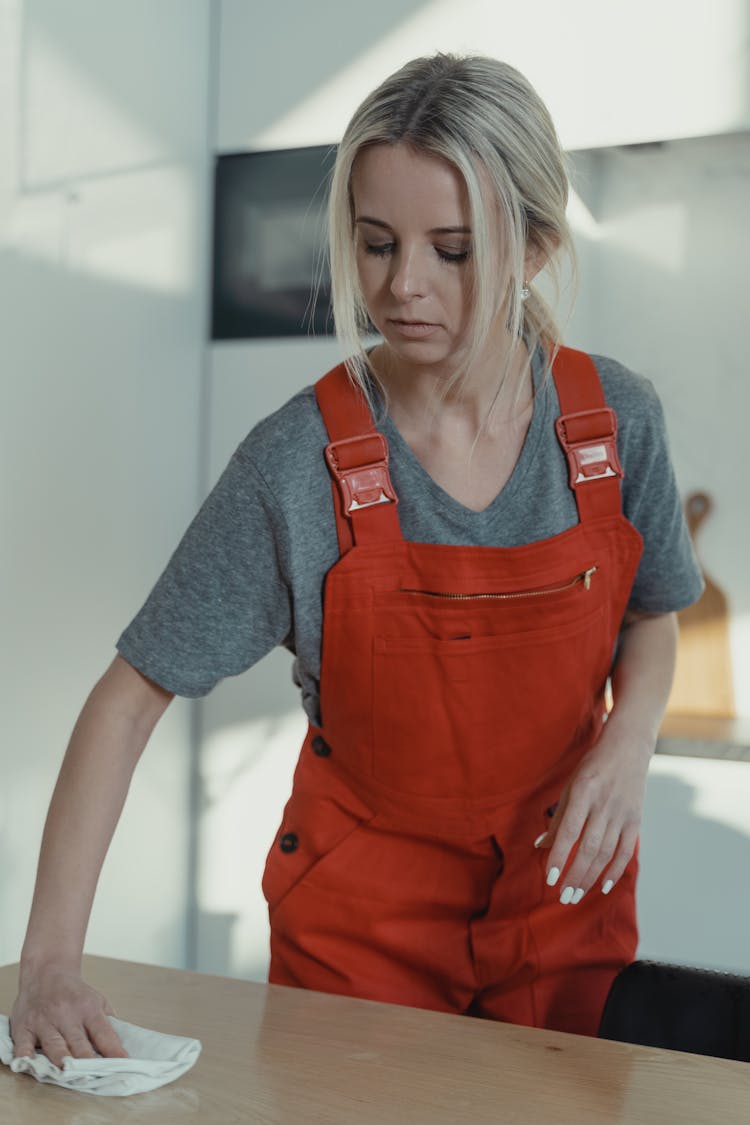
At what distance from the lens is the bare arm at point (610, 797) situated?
102cm

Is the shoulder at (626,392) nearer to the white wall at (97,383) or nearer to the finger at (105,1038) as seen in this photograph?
the finger at (105,1038)

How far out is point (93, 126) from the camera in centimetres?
209

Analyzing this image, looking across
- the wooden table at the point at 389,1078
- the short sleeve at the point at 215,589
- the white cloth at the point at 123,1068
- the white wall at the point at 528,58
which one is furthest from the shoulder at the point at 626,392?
the white wall at the point at 528,58

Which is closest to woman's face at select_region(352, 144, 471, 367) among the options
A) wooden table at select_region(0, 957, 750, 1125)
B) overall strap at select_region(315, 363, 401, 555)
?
overall strap at select_region(315, 363, 401, 555)

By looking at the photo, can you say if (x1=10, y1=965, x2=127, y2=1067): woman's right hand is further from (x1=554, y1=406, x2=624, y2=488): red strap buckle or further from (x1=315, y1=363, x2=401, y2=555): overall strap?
(x1=554, y1=406, x2=624, y2=488): red strap buckle

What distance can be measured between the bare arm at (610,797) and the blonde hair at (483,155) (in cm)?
36

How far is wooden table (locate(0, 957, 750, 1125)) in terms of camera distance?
818 millimetres

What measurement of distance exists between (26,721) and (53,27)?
1104mm

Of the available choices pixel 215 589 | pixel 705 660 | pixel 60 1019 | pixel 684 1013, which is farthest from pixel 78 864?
pixel 705 660

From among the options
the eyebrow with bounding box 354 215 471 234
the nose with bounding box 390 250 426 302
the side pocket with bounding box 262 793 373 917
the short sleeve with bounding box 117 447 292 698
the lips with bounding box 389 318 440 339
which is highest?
the eyebrow with bounding box 354 215 471 234

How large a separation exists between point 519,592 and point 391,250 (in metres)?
0.33

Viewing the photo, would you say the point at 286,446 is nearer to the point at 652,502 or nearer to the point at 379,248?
the point at 379,248

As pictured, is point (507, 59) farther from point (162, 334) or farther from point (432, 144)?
point (432, 144)

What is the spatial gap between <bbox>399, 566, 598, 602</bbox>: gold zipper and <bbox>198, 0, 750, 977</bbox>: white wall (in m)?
1.01
